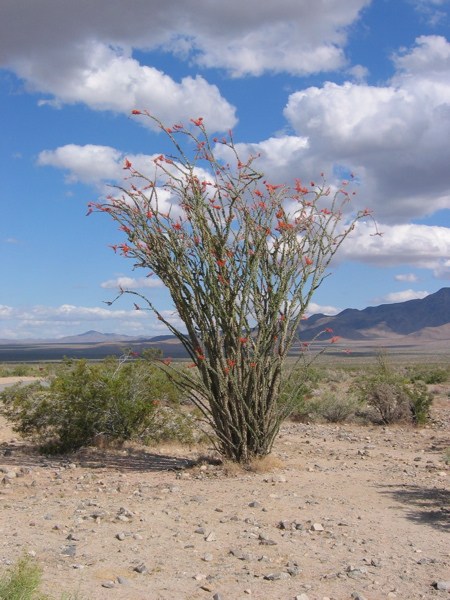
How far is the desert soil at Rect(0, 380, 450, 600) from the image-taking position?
439cm

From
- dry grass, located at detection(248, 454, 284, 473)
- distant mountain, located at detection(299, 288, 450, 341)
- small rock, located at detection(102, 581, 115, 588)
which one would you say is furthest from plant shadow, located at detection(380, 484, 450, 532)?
distant mountain, located at detection(299, 288, 450, 341)

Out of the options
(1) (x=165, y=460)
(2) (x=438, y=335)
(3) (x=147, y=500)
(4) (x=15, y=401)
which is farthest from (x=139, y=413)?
(2) (x=438, y=335)

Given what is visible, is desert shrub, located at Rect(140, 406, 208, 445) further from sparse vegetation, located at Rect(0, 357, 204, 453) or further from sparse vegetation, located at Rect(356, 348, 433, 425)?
sparse vegetation, located at Rect(356, 348, 433, 425)

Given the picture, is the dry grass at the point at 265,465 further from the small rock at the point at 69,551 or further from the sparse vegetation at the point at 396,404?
the sparse vegetation at the point at 396,404

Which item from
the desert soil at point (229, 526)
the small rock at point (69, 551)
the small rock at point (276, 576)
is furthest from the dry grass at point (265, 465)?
the small rock at point (276, 576)

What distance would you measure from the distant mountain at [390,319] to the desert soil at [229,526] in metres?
119

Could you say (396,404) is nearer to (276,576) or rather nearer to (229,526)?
(229,526)

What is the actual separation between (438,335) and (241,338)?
126465 millimetres

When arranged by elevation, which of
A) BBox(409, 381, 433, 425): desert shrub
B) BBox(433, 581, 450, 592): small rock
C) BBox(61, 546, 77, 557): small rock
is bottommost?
BBox(409, 381, 433, 425): desert shrub

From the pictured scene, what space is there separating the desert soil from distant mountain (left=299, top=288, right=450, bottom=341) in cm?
11913

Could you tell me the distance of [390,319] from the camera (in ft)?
482

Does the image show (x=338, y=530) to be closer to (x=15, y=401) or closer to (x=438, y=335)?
(x=15, y=401)

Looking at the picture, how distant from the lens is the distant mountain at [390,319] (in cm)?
13662

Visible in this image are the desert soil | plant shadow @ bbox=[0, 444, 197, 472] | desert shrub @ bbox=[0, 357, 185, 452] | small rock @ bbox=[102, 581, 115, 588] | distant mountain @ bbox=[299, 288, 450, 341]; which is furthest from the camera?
distant mountain @ bbox=[299, 288, 450, 341]
